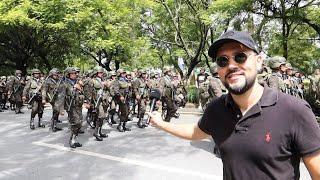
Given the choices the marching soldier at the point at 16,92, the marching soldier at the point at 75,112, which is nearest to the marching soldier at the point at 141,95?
the marching soldier at the point at 75,112

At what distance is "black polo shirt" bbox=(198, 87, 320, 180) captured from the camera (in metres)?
2.01

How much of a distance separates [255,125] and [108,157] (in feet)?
23.0

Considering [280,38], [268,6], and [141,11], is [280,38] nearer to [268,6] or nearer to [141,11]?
[268,6]

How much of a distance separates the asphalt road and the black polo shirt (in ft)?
16.0

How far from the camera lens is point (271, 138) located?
6.70 feet

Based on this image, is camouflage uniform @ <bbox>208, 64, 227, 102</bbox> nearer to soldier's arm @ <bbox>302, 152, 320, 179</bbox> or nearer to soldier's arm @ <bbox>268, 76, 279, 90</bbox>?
soldier's arm @ <bbox>268, 76, 279, 90</bbox>

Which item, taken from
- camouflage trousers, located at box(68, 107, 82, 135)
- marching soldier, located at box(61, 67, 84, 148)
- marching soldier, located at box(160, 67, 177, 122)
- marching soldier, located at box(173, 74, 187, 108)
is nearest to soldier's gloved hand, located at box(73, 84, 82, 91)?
marching soldier, located at box(61, 67, 84, 148)

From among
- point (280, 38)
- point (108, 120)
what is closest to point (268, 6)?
point (280, 38)

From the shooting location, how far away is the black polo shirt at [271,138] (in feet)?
6.60

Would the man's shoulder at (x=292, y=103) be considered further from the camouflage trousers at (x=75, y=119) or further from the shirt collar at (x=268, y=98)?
the camouflage trousers at (x=75, y=119)

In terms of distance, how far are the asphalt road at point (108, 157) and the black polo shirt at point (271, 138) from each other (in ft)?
16.0

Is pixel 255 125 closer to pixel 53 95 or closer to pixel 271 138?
pixel 271 138

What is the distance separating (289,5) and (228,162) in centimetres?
1817

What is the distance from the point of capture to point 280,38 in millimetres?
22234
